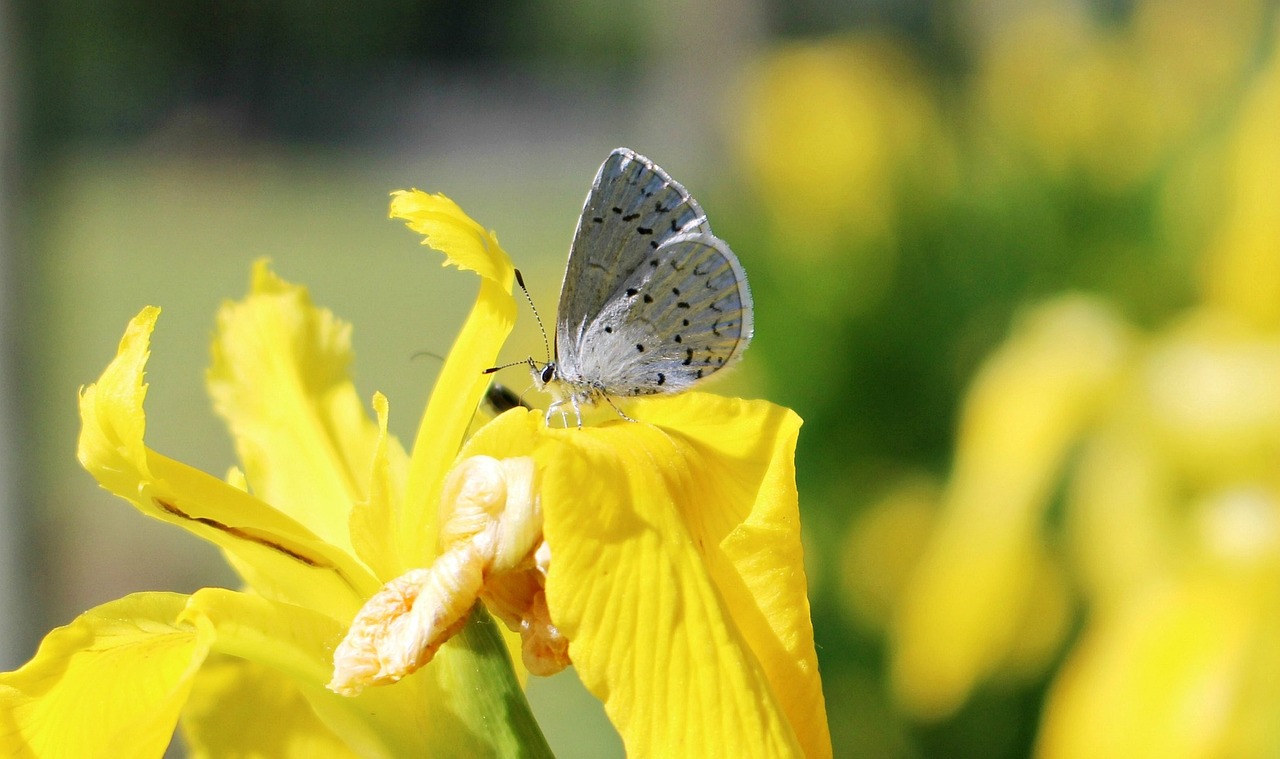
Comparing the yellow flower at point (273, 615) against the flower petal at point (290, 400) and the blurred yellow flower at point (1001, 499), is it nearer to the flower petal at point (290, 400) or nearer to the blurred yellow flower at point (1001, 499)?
the flower petal at point (290, 400)

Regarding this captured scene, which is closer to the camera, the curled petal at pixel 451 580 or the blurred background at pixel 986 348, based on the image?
the curled petal at pixel 451 580

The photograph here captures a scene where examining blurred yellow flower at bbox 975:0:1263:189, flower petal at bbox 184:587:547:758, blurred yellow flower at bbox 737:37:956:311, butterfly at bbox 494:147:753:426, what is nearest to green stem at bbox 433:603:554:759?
flower petal at bbox 184:587:547:758

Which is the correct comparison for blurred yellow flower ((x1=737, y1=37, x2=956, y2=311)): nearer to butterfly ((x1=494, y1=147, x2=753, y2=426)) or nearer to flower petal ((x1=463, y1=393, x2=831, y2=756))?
butterfly ((x1=494, y1=147, x2=753, y2=426))

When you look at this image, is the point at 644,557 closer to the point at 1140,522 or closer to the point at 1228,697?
the point at 1228,697

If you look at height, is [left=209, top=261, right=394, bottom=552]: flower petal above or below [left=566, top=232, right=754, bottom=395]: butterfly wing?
below

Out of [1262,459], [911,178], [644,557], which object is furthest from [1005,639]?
[644,557]

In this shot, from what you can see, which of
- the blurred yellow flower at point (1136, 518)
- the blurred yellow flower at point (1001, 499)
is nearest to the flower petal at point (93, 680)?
the blurred yellow flower at point (1136, 518)

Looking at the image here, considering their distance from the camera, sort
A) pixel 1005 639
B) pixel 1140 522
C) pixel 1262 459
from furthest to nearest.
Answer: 1. pixel 1005 639
2. pixel 1140 522
3. pixel 1262 459
